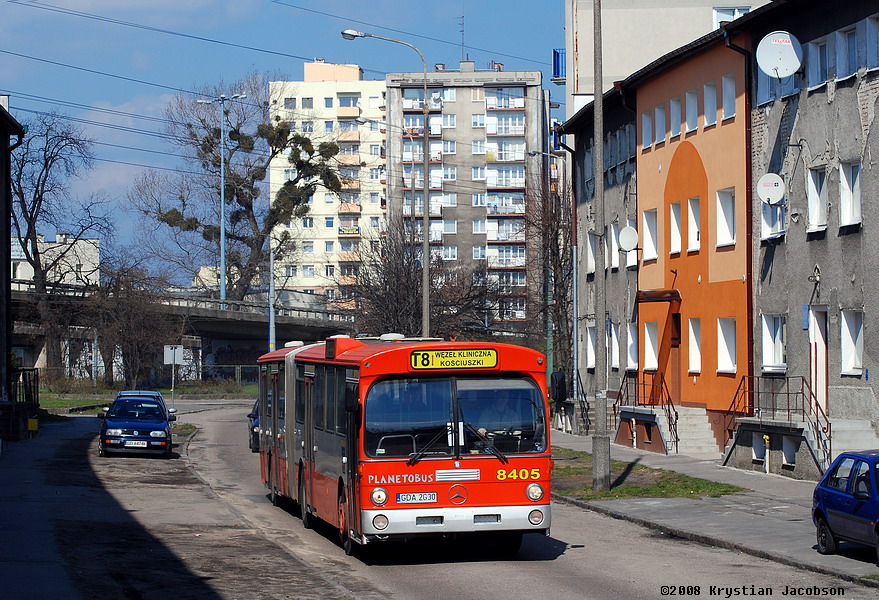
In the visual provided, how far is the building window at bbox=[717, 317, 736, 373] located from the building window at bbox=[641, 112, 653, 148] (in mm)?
7551

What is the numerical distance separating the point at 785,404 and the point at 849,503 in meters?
13.3

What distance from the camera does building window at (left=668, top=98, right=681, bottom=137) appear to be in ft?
112

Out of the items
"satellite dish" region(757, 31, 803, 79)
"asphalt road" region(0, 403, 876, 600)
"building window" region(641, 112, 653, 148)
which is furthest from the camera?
"building window" region(641, 112, 653, 148)

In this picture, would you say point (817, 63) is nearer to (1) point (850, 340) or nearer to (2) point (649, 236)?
(1) point (850, 340)

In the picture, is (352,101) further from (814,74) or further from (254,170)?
(814,74)

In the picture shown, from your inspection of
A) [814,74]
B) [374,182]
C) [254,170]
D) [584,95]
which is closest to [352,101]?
[374,182]

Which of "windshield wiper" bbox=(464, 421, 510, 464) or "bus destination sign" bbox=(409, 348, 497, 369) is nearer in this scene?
"windshield wiper" bbox=(464, 421, 510, 464)

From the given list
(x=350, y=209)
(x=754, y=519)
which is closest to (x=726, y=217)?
(x=754, y=519)

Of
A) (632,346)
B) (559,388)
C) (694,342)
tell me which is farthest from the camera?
(632,346)

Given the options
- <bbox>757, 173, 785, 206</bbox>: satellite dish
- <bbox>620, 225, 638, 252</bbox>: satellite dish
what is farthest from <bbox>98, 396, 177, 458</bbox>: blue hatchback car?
<bbox>757, 173, 785, 206</bbox>: satellite dish

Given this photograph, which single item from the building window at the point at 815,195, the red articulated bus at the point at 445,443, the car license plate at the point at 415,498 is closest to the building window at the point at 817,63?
the building window at the point at 815,195

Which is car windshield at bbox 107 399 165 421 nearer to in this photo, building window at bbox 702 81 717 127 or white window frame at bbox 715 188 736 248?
white window frame at bbox 715 188 736 248

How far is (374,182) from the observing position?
119250 mm

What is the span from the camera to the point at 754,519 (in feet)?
61.2
